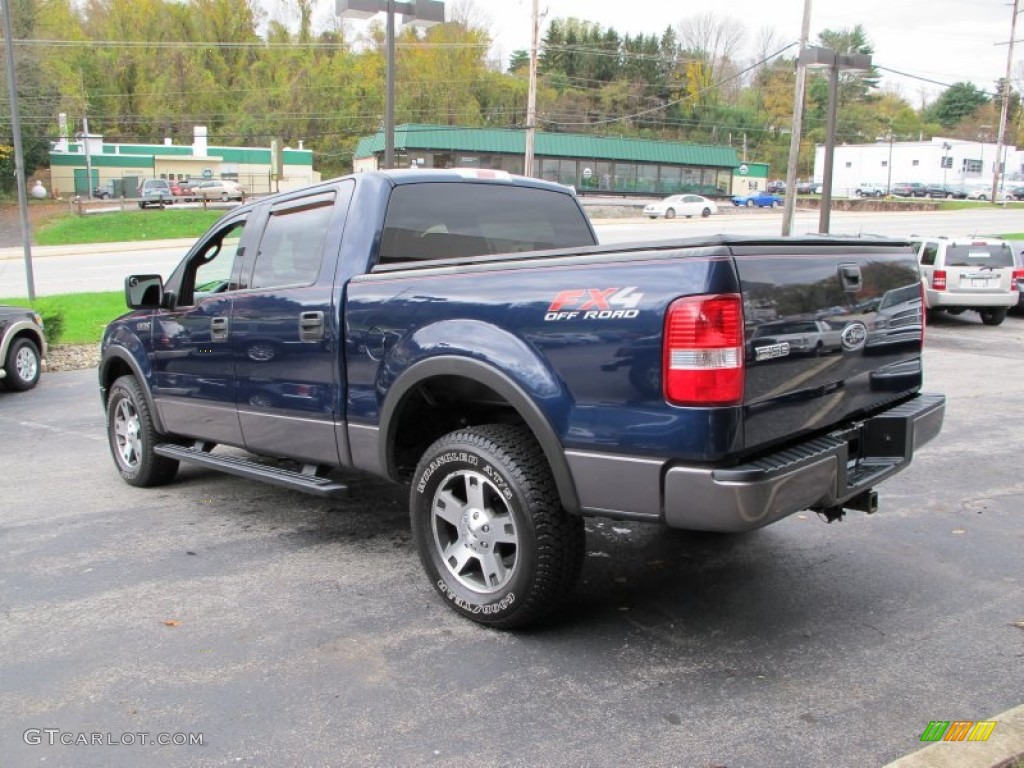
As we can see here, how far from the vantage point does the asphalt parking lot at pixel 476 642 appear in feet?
10.1

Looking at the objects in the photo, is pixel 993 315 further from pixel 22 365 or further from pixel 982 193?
pixel 982 193

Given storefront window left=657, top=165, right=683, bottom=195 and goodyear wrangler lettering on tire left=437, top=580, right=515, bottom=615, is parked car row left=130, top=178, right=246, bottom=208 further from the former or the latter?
goodyear wrangler lettering on tire left=437, top=580, right=515, bottom=615

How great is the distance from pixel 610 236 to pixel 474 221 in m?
31.5

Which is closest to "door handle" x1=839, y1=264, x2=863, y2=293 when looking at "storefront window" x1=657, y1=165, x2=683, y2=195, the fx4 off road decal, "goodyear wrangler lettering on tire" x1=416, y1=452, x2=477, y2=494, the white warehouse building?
the fx4 off road decal

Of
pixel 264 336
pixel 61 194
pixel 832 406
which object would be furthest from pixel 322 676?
pixel 61 194

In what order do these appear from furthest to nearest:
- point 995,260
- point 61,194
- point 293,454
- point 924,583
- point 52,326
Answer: point 61,194 < point 995,260 < point 52,326 < point 293,454 < point 924,583

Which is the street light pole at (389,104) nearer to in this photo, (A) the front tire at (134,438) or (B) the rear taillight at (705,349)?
(A) the front tire at (134,438)

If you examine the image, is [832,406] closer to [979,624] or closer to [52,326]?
[979,624]

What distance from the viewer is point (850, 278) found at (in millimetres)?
3824

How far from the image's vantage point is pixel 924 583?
14.6 feet

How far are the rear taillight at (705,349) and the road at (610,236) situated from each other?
11.5m

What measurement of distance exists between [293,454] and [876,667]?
307 centimetres

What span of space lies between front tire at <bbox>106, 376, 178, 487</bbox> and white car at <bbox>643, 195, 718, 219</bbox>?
1824 inches


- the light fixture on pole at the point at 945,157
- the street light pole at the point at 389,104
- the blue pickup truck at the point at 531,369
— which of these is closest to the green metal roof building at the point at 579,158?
the light fixture on pole at the point at 945,157
